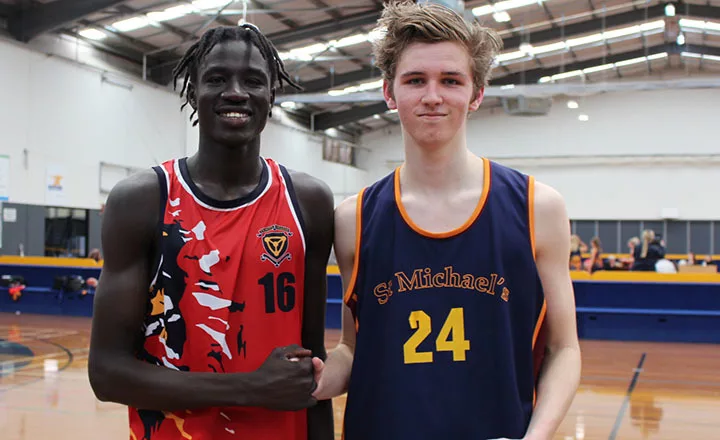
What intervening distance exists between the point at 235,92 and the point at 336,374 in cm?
64

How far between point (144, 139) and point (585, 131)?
13224 millimetres

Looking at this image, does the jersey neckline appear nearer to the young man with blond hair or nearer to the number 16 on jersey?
the young man with blond hair

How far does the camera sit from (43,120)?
13.6 meters

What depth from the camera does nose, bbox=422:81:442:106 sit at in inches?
57.8

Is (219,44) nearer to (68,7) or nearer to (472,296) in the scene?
(472,296)

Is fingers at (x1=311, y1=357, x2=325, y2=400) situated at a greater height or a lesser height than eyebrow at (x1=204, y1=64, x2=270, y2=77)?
lesser

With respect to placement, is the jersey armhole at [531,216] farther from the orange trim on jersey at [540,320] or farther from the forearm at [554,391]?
the forearm at [554,391]

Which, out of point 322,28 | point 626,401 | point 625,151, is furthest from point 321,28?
point 626,401

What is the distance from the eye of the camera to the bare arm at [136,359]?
4.86 ft

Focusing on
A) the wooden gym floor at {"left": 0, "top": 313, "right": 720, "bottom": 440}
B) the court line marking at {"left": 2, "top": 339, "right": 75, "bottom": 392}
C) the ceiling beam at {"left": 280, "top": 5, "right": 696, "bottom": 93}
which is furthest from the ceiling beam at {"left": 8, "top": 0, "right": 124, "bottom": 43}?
the court line marking at {"left": 2, "top": 339, "right": 75, "bottom": 392}

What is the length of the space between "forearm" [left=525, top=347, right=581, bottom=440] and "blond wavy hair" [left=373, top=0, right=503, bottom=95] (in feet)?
1.92

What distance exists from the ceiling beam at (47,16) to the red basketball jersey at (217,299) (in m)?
12.0

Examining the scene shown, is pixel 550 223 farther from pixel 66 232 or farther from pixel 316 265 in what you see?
pixel 66 232

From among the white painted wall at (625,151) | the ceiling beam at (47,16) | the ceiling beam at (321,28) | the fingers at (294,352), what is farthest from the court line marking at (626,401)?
the white painted wall at (625,151)
